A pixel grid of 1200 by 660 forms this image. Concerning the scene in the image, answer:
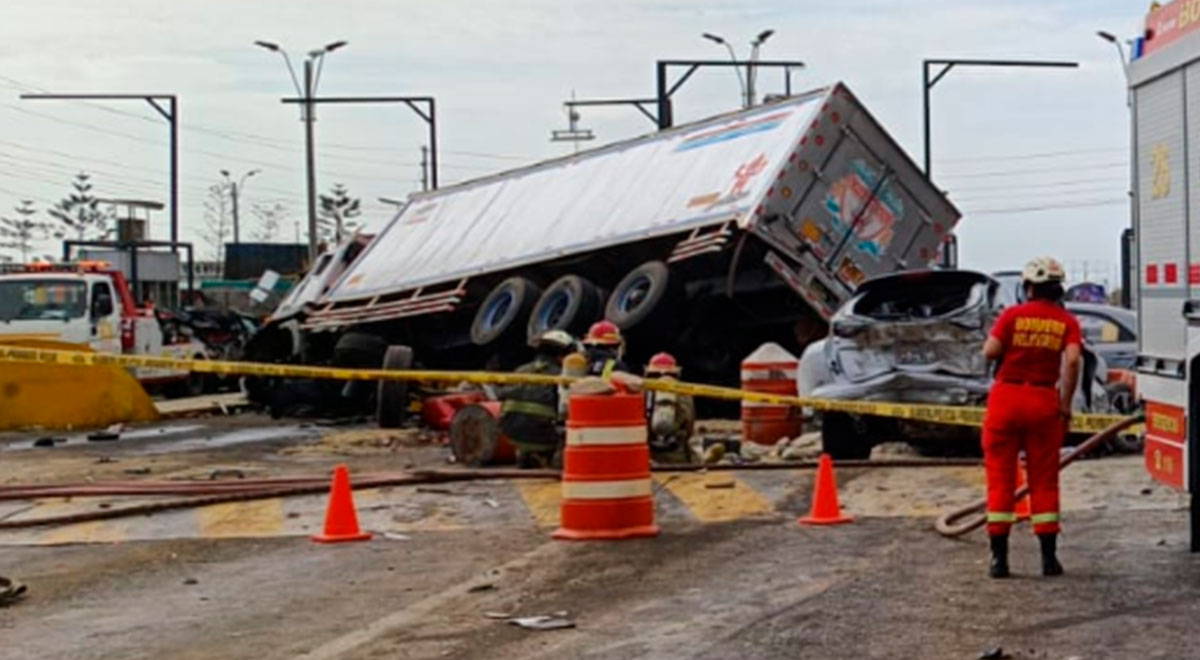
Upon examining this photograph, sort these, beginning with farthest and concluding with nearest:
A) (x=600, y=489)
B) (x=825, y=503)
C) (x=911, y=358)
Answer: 1. (x=911, y=358)
2. (x=825, y=503)
3. (x=600, y=489)

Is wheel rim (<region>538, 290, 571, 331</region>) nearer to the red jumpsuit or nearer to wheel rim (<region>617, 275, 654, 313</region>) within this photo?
wheel rim (<region>617, 275, 654, 313</region>)

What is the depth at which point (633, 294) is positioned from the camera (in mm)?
20234

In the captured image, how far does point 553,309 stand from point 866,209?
411 centimetres

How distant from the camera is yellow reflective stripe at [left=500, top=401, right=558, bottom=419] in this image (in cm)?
1280

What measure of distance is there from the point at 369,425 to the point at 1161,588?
1444cm

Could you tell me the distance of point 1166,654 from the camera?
20.5 feet

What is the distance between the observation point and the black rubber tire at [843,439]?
13297 millimetres

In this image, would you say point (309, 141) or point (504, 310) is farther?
point (309, 141)

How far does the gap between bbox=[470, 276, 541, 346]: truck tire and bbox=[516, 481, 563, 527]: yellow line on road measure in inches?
353

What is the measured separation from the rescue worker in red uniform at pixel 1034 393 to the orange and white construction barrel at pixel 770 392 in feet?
23.4

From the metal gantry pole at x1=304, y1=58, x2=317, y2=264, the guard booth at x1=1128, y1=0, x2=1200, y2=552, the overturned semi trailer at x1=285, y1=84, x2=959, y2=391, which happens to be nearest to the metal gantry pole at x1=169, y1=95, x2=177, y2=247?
the metal gantry pole at x1=304, y1=58, x2=317, y2=264

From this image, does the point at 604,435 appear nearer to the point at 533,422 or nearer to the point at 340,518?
the point at 340,518

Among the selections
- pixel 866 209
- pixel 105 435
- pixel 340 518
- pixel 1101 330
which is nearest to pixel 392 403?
pixel 105 435

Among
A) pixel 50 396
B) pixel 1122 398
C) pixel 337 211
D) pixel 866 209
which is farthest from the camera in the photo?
pixel 337 211
